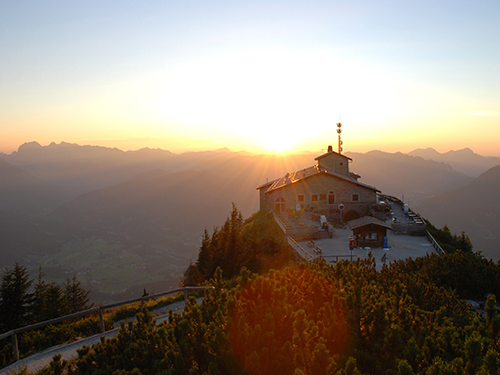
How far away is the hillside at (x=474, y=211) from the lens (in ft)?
454

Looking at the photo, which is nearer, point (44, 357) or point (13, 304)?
point (44, 357)

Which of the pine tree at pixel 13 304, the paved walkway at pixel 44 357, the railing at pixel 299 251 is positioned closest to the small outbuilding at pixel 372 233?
the railing at pixel 299 251

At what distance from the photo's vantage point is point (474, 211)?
159 m

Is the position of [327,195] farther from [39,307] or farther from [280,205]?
[39,307]

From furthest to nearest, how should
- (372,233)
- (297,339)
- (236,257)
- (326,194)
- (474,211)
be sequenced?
(474,211) → (326,194) → (372,233) → (236,257) → (297,339)

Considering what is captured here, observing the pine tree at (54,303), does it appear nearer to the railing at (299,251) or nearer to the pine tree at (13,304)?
the pine tree at (13,304)

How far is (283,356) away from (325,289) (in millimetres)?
2851

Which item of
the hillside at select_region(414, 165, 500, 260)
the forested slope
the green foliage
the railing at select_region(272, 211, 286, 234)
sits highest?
the forested slope

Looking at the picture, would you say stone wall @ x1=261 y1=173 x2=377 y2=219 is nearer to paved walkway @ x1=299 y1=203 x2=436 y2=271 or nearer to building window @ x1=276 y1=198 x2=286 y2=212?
building window @ x1=276 y1=198 x2=286 y2=212

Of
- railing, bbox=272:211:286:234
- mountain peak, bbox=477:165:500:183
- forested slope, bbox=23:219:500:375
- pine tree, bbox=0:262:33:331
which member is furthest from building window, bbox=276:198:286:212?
mountain peak, bbox=477:165:500:183

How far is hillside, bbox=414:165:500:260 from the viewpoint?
454ft

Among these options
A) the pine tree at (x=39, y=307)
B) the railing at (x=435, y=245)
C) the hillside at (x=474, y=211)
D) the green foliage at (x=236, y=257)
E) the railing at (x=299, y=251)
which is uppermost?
the railing at (x=299, y=251)

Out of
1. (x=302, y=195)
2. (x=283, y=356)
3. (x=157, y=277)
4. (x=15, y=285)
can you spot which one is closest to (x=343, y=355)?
(x=283, y=356)

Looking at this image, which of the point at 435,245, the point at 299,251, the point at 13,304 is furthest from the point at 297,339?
the point at 435,245
